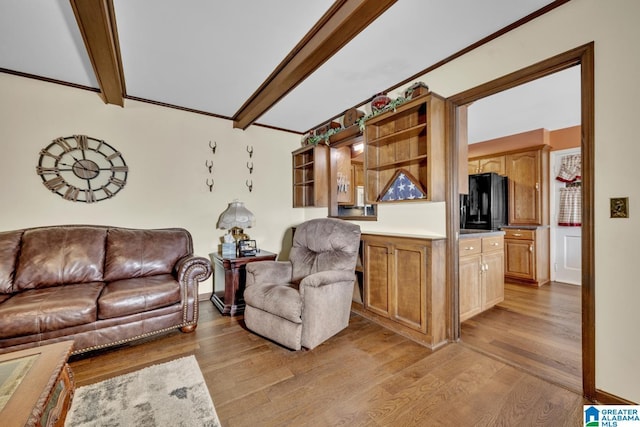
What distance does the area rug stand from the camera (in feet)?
4.76

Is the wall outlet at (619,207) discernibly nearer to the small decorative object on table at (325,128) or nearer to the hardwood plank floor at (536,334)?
the hardwood plank floor at (536,334)

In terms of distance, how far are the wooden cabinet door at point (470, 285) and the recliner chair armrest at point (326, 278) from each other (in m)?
1.12

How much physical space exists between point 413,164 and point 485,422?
2.03 metres

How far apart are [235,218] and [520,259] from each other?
4.35m

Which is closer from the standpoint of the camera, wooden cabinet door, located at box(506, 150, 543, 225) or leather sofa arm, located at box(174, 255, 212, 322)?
leather sofa arm, located at box(174, 255, 212, 322)

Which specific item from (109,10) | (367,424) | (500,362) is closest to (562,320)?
(500,362)

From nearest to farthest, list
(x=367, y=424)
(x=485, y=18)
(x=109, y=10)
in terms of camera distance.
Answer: (x=367, y=424), (x=109, y=10), (x=485, y=18)

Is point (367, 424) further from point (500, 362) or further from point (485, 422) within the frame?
point (500, 362)

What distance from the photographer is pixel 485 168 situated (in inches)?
196

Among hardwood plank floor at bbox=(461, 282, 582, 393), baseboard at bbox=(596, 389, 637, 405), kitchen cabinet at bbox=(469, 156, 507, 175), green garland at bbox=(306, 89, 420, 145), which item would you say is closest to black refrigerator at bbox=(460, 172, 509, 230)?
kitchen cabinet at bbox=(469, 156, 507, 175)

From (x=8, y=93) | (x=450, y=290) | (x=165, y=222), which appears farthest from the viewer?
(x=165, y=222)

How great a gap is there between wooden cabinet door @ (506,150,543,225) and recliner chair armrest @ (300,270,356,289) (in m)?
3.64

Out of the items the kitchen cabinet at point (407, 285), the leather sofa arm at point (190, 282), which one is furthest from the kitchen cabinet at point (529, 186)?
the leather sofa arm at point (190, 282)

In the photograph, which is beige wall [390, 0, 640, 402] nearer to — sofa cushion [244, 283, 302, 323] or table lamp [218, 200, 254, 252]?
sofa cushion [244, 283, 302, 323]
